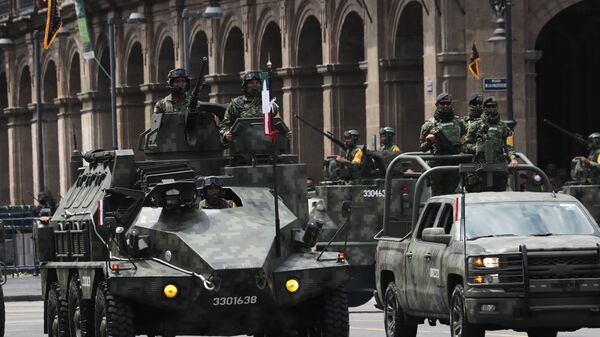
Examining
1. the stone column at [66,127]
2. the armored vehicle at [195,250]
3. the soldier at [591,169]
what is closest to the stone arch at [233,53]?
→ the stone column at [66,127]

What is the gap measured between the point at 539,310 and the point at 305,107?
3525cm

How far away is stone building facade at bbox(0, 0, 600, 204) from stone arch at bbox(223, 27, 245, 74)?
0.10ft

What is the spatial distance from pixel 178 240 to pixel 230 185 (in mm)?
1784

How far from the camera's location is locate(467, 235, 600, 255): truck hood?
17.8 metres

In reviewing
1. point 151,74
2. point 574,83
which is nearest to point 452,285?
point 574,83

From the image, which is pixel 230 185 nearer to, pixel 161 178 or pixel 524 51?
pixel 161 178

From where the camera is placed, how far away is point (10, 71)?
→ 80375 mm

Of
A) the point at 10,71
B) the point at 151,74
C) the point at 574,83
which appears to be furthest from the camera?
the point at 10,71

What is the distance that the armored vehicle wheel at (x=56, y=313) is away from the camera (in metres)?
21.4

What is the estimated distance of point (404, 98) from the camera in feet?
151

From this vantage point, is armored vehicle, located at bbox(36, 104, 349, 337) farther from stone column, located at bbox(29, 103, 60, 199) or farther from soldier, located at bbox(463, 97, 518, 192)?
stone column, located at bbox(29, 103, 60, 199)

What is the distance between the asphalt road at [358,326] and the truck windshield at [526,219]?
3.17 metres

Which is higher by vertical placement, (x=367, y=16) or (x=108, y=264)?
(x=367, y=16)

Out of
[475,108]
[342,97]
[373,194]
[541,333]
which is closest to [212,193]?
[541,333]
